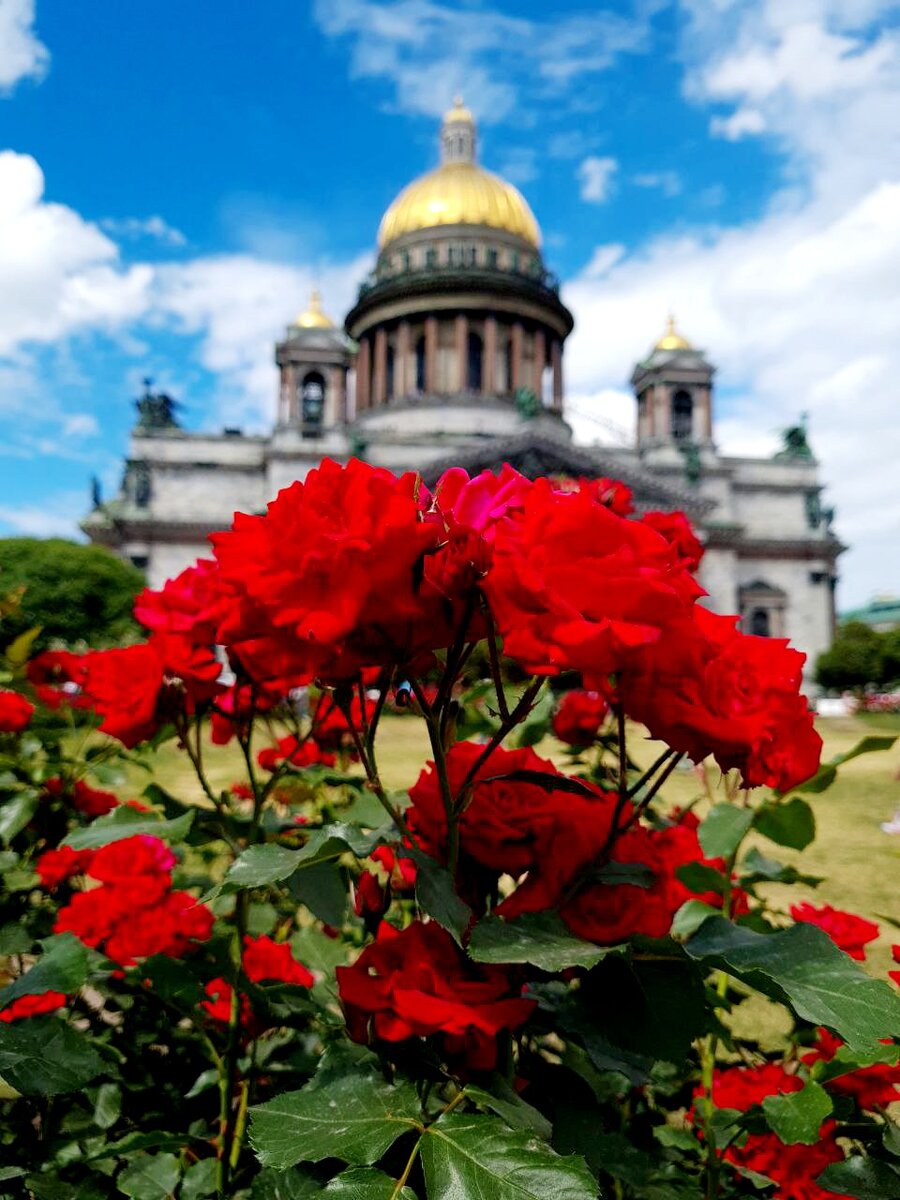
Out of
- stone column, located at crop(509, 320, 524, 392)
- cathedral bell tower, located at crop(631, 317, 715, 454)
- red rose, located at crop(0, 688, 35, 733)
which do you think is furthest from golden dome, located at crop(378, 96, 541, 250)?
red rose, located at crop(0, 688, 35, 733)

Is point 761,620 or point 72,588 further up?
point 761,620

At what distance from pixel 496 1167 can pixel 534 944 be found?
0.24m

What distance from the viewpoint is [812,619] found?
3647 cm

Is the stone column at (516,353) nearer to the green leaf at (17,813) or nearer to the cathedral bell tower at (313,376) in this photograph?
the cathedral bell tower at (313,376)

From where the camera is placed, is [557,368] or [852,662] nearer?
[852,662]

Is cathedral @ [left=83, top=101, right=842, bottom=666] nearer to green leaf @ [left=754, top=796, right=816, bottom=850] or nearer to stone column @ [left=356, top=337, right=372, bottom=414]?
stone column @ [left=356, top=337, right=372, bottom=414]

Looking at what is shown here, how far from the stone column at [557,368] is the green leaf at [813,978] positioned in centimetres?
4035

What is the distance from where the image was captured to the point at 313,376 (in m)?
35.6

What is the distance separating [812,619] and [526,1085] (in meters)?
38.4

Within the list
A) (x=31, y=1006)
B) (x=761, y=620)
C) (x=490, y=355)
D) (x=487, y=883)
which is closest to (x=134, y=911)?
(x=31, y=1006)

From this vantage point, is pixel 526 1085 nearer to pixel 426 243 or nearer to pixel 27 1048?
pixel 27 1048

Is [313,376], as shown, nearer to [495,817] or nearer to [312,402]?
[312,402]

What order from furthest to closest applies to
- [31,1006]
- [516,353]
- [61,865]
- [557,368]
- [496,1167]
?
[557,368] → [516,353] → [61,865] → [31,1006] → [496,1167]

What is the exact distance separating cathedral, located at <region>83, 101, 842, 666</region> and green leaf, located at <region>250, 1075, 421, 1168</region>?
30321mm
